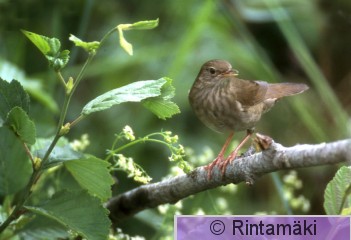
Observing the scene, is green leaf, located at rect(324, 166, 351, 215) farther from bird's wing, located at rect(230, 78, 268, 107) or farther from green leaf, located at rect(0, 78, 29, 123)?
green leaf, located at rect(0, 78, 29, 123)

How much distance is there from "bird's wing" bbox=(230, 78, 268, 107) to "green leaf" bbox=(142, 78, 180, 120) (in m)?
0.33

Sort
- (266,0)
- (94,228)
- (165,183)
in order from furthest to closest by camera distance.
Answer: (266,0)
(165,183)
(94,228)

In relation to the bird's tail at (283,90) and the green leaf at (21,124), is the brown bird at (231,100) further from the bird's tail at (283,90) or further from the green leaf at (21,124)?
the green leaf at (21,124)

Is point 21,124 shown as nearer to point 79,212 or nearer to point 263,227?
point 79,212

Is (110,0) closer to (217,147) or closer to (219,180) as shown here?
(217,147)

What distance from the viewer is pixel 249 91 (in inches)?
62.2

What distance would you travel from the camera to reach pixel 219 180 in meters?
1.29

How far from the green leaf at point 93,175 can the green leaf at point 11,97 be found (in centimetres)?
12

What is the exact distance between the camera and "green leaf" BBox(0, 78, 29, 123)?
1.24 metres

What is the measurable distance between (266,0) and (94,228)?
1.21m

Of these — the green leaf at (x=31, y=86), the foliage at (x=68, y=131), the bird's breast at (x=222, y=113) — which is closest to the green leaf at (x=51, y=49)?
the foliage at (x=68, y=131)

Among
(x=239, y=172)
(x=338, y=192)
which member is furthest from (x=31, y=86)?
(x=338, y=192)

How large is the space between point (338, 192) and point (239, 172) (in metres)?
0.16

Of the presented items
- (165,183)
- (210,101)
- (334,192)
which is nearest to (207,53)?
(210,101)
